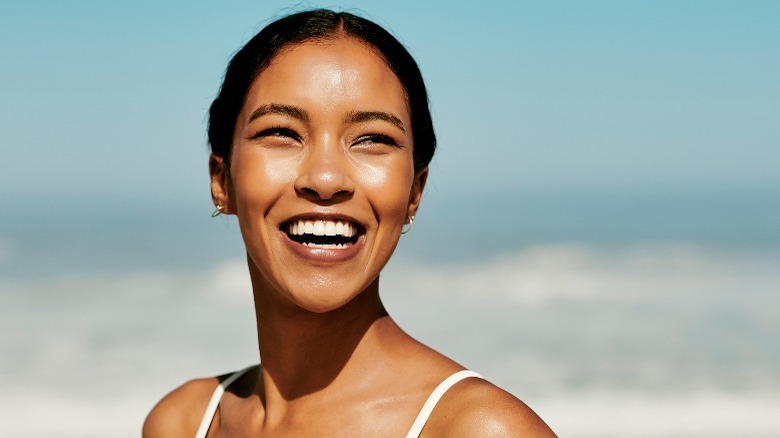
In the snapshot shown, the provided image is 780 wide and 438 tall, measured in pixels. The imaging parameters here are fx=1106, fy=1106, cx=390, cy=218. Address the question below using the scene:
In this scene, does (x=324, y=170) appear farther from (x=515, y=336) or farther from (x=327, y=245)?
(x=515, y=336)

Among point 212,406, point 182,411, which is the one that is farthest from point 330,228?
point 182,411

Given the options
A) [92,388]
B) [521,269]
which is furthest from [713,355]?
[92,388]

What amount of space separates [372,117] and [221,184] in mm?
667

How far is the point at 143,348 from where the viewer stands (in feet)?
51.8

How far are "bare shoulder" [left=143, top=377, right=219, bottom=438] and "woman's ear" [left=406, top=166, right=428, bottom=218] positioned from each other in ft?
3.58

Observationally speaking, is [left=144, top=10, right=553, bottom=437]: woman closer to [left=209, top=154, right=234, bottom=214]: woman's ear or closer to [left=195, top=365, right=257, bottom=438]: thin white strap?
[left=209, top=154, right=234, bottom=214]: woman's ear

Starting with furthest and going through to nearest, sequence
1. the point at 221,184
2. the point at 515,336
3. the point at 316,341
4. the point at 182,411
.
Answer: the point at 515,336, the point at 182,411, the point at 221,184, the point at 316,341

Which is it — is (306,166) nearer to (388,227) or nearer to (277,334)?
(388,227)

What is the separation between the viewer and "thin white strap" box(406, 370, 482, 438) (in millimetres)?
3191

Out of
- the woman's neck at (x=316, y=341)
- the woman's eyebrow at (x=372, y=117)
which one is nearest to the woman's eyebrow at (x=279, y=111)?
the woman's eyebrow at (x=372, y=117)

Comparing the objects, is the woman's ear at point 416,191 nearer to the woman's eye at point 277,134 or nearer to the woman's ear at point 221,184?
the woman's eye at point 277,134

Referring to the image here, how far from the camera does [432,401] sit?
3.22 meters

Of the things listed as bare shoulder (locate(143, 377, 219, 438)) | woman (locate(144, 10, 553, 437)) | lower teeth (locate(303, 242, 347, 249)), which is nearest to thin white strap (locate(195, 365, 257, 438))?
bare shoulder (locate(143, 377, 219, 438))

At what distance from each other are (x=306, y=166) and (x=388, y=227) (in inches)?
12.1
